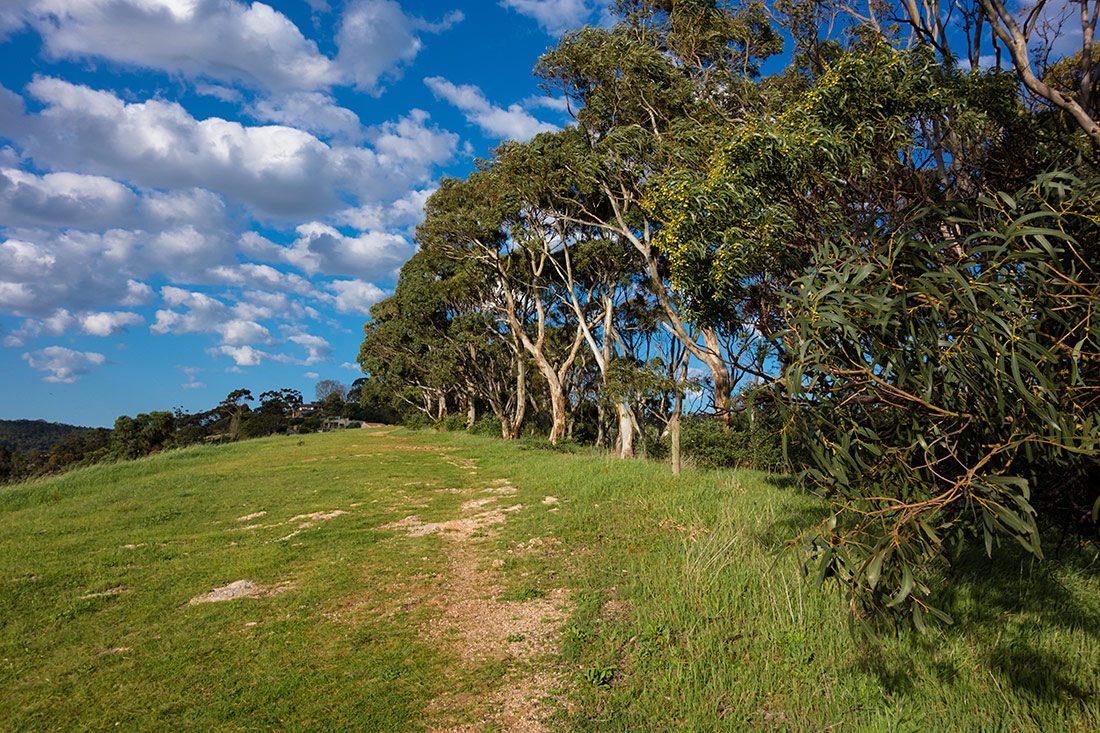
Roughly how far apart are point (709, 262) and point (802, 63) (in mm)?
6887

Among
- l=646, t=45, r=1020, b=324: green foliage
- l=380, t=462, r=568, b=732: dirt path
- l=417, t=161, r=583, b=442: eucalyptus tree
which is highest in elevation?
l=417, t=161, r=583, b=442: eucalyptus tree

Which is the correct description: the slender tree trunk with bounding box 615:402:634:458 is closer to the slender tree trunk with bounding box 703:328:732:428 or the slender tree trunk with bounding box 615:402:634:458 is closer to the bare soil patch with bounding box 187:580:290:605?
the slender tree trunk with bounding box 703:328:732:428

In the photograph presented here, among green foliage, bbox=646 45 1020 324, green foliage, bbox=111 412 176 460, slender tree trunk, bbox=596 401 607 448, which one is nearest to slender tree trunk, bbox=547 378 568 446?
slender tree trunk, bbox=596 401 607 448

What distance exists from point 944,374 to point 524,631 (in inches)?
166

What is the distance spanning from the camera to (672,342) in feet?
76.6

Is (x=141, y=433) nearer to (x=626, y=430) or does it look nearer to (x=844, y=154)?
(x=626, y=430)

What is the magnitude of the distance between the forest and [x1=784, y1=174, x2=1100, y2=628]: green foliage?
0.02 meters

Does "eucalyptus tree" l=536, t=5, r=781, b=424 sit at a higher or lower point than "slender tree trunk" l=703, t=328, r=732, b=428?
higher

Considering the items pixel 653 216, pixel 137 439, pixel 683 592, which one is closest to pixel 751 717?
pixel 683 592

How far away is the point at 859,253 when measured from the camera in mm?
3537

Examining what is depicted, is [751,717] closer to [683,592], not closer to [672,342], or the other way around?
[683,592]

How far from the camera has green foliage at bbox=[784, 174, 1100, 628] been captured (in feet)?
9.44

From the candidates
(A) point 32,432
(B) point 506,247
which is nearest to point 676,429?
(B) point 506,247

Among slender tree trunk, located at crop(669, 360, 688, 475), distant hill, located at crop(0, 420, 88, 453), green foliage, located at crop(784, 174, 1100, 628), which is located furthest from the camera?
distant hill, located at crop(0, 420, 88, 453)
